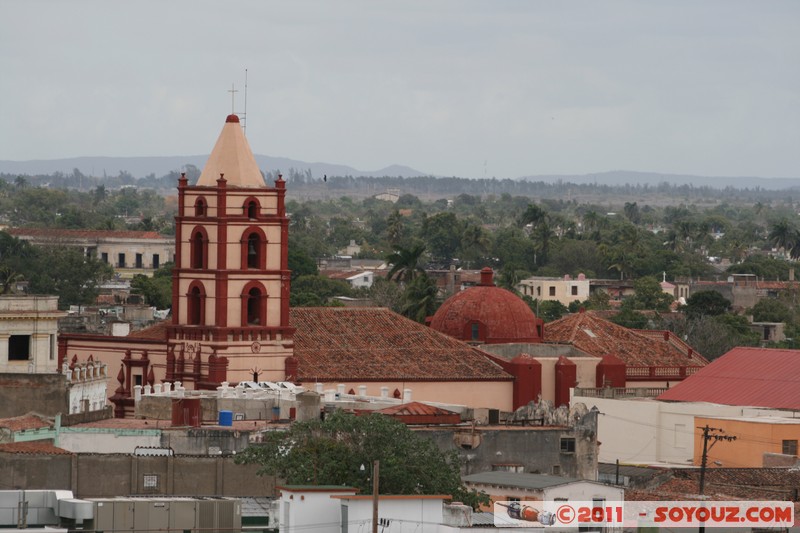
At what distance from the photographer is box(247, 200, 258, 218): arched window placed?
67731 mm

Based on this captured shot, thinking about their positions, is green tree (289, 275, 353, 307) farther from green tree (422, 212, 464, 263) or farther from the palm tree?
green tree (422, 212, 464, 263)

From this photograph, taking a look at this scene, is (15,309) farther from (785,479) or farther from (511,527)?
(511,527)

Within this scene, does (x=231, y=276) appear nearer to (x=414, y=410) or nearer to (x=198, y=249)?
(x=198, y=249)

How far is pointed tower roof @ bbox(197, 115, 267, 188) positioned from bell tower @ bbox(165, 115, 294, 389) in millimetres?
26

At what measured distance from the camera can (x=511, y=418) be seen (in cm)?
5853

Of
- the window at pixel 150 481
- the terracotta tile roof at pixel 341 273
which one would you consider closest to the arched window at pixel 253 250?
the window at pixel 150 481

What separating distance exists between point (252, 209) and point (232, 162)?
4.72ft

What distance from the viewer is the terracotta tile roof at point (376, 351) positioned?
225 ft

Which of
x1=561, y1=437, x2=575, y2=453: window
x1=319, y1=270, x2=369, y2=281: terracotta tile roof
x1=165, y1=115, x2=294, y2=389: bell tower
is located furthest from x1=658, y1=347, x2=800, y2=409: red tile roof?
x1=319, y1=270, x2=369, y2=281: terracotta tile roof

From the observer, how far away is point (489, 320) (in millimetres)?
75188

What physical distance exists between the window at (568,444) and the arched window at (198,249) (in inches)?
732

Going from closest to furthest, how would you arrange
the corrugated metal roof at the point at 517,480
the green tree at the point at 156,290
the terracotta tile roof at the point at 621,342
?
the corrugated metal roof at the point at 517,480 < the terracotta tile roof at the point at 621,342 < the green tree at the point at 156,290

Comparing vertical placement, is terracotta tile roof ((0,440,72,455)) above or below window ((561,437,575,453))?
above

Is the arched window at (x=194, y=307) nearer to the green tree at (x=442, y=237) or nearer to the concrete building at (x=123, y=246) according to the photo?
the concrete building at (x=123, y=246)
